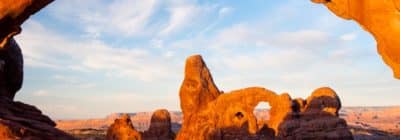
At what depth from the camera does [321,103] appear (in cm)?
4647

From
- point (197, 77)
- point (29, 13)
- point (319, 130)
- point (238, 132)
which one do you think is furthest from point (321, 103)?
point (29, 13)

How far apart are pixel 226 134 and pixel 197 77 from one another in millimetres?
12803

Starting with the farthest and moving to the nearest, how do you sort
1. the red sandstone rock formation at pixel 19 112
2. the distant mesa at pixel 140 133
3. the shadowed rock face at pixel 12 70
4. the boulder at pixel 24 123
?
the distant mesa at pixel 140 133
the shadowed rock face at pixel 12 70
the red sandstone rock formation at pixel 19 112
the boulder at pixel 24 123

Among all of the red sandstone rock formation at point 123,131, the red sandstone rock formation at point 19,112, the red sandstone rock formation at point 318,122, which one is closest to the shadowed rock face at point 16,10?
the red sandstone rock formation at point 19,112

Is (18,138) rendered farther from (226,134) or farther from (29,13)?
(226,134)

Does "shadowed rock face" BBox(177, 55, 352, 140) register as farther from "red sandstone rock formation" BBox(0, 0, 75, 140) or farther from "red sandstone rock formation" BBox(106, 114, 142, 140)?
"red sandstone rock formation" BBox(0, 0, 75, 140)

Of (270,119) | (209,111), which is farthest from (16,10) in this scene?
(209,111)

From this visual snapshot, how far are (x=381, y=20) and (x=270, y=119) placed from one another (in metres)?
41.3

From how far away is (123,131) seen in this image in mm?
57031

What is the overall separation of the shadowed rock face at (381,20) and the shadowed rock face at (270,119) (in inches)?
1374

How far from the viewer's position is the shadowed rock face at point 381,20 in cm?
836

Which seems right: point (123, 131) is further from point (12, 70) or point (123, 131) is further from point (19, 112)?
point (19, 112)

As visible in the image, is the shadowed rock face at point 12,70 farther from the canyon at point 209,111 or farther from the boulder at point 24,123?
the boulder at point 24,123

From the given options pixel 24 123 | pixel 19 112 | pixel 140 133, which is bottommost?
pixel 24 123
